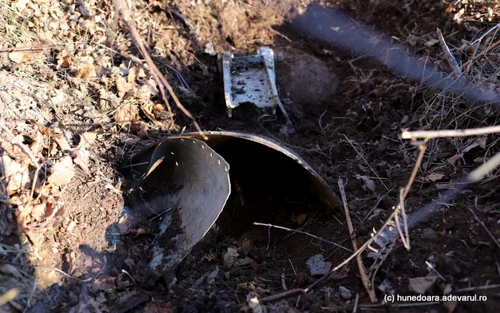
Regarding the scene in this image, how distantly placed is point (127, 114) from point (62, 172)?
35.7 inches

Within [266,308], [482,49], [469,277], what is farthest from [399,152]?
[266,308]

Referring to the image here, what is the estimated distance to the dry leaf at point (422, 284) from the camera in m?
2.55

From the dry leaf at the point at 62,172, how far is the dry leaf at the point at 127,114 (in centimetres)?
66

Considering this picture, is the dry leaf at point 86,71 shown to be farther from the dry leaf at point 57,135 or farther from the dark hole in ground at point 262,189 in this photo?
the dark hole in ground at point 262,189

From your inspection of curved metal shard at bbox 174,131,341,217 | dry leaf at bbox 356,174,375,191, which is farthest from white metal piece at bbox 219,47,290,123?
dry leaf at bbox 356,174,375,191

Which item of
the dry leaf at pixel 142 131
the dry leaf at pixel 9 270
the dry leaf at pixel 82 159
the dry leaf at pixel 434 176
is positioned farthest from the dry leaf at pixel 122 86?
the dry leaf at pixel 434 176

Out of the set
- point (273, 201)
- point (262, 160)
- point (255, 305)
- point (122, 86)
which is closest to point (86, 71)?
point (122, 86)

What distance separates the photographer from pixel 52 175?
3.10 metres

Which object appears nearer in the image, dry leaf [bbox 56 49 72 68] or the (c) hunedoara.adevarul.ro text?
the (c) hunedoara.adevarul.ro text

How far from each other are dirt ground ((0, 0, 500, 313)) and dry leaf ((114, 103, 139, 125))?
0.04ft

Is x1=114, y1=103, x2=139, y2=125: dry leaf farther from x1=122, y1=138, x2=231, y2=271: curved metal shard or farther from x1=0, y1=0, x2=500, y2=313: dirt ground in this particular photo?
x1=122, y1=138, x2=231, y2=271: curved metal shard

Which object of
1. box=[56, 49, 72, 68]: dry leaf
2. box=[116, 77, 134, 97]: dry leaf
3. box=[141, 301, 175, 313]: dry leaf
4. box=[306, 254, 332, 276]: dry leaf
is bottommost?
→ box=[141, 301, 175, 313]: dry leaf

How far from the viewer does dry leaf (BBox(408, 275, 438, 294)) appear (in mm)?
2553

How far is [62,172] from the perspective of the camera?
10.4ft
